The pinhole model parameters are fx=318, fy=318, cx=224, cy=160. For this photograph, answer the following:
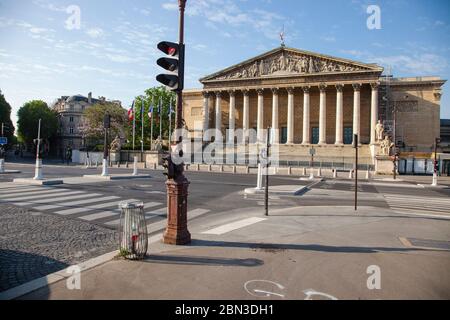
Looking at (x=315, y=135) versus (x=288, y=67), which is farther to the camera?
(x=315, y=135)

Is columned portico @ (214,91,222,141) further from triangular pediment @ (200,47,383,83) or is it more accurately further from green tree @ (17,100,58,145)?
green tree @ (17,100,58,145)

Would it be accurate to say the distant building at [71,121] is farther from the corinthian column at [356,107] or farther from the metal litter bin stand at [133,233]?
the metal litter bin stand at [133,233]

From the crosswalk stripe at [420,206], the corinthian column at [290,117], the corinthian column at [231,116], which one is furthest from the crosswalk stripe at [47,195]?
the corinthian column at [231,116]

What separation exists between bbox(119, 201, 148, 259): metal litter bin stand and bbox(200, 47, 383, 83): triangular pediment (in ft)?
177

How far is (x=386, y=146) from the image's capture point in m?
39.0

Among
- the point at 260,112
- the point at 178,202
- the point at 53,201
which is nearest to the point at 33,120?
the point at 260,112

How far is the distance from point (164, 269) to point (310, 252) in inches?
120

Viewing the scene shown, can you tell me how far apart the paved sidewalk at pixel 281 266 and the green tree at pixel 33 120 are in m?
88.8

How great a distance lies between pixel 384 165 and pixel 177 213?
123ft

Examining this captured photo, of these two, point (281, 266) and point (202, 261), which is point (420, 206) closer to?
point (281, 266)

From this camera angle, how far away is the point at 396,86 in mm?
56375

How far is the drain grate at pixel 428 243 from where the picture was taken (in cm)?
738
